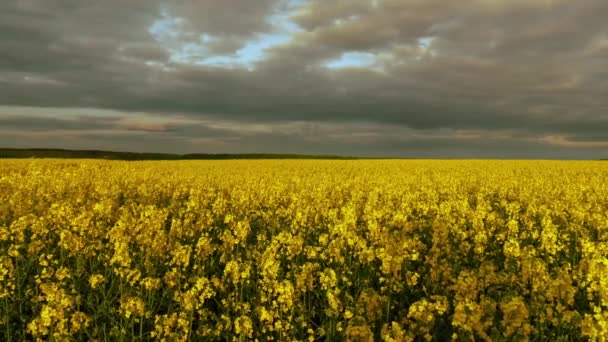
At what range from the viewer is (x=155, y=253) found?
6.69 metres

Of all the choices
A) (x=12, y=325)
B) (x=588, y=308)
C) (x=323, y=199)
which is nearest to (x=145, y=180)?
(x=323, y=199)

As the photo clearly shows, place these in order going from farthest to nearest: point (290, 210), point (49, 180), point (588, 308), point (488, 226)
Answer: point (49, 180) → point (290, 210) → point (488, 226) → point (588, 308)

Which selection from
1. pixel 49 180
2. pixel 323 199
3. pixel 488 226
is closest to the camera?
pixel 488 226

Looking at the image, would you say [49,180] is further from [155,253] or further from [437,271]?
[437,271]

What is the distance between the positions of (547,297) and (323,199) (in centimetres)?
765

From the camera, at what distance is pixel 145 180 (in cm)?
1792

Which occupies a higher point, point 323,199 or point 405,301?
point 323,199

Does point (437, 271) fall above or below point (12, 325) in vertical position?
above

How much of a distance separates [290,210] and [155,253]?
380 cm

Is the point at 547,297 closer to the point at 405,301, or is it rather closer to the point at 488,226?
the point at 405,301

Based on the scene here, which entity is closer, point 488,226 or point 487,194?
point 488,226

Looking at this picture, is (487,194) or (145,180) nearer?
(487,194)

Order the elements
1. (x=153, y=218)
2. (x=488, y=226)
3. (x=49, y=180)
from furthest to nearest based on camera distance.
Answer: (x=49, y=180) → (x=488, y=226) → (x=153, y=218)

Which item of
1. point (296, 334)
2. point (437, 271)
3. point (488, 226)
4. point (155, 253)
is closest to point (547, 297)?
point (437, 271)
